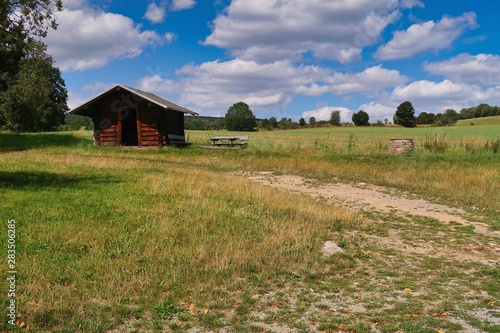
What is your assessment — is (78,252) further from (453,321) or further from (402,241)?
(402,241)

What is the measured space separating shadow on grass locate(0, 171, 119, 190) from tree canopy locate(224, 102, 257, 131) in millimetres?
82154

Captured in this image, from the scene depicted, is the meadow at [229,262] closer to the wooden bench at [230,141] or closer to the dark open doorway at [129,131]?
the wooden bench at [230,141]

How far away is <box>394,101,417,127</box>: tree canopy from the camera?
84.6m

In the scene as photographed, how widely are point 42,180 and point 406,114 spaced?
83.6 meters

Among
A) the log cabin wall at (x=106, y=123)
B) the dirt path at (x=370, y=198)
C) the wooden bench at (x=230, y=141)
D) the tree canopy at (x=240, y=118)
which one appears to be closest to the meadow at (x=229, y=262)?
the dirt path at (x=370, y=198)

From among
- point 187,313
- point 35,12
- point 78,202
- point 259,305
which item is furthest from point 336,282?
point 35,12

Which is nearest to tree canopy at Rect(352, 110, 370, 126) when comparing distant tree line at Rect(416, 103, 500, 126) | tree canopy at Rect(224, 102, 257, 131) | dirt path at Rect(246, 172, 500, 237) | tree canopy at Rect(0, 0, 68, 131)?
distant tree line at Rect(416, 103, 500, 126)

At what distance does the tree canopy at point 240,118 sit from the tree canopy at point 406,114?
32.9 metres

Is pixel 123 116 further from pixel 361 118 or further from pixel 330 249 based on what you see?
pixel 361 118

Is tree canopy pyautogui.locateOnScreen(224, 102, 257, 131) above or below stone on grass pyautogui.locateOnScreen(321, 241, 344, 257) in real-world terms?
above

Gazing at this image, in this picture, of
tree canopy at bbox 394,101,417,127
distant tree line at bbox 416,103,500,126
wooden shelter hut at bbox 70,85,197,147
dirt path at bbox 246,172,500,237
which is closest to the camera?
dirt path at bbox 246,172,500,237

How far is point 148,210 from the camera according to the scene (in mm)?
8305

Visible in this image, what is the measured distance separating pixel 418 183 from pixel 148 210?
1047 centimetres

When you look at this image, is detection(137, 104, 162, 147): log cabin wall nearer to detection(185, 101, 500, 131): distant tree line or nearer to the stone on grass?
the stone on grass
